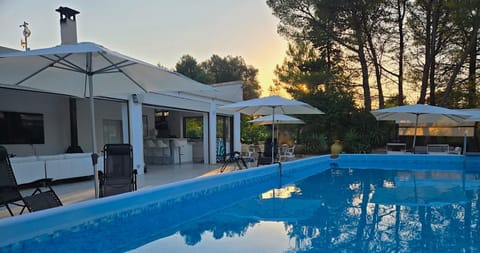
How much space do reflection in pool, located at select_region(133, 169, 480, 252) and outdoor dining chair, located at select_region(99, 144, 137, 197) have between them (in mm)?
1441

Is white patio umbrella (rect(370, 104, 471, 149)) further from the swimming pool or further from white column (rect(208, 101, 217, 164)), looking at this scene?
white column (rect(208, 101, 217, 164))

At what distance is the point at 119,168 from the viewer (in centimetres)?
668

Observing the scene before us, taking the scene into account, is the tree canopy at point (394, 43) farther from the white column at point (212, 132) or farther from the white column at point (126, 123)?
the white column at point (126, 123)

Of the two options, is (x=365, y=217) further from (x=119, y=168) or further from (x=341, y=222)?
(x=119, y=168)

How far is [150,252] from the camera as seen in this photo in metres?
4.38

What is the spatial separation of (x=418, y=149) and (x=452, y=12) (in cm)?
708

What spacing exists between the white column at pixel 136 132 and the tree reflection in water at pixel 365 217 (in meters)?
4.26

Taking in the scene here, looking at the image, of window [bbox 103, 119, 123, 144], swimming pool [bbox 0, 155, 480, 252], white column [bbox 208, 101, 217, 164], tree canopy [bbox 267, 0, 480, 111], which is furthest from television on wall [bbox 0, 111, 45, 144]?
tree canopy [bbox 267, 0, 480, 111]

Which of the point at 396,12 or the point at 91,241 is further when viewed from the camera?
the point at 396,12

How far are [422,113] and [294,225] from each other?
8.99 meters

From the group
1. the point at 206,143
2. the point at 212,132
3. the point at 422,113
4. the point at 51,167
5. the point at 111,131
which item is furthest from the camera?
the point at 212,132

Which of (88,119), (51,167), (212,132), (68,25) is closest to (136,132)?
(51,167)

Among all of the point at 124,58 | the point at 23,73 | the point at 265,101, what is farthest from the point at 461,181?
the point at 23,73

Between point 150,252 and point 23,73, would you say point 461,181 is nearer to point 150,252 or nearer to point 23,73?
point 150,252
